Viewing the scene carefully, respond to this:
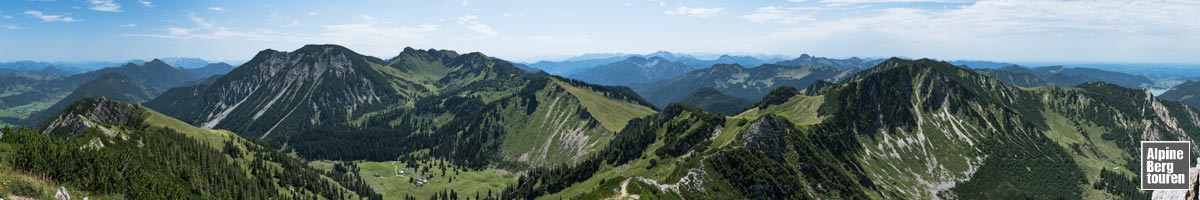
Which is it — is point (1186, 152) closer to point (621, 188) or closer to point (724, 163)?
point (621, 188)

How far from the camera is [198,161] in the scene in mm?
191625

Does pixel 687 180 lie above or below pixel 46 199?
below

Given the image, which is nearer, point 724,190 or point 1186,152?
point 1186,152

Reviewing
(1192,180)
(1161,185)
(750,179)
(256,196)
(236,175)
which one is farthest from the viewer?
(236,175)

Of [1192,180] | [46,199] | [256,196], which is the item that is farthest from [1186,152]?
[256,196]

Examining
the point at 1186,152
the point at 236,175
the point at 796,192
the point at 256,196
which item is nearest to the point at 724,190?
the point at 796,192

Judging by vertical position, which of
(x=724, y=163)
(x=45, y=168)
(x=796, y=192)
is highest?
(x=45, y=168)

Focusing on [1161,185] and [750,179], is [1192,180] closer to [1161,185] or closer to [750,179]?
[1161,185]

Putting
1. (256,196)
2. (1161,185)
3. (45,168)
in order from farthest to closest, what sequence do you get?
(256,196)
(45,168)
(1161,185)

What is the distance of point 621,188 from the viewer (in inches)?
5659

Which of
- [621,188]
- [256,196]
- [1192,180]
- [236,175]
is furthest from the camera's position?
[236,175]

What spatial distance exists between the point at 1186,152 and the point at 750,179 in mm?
136292

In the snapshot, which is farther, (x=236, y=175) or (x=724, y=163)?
(x=236, y=175)

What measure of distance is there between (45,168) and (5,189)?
1066 inches
